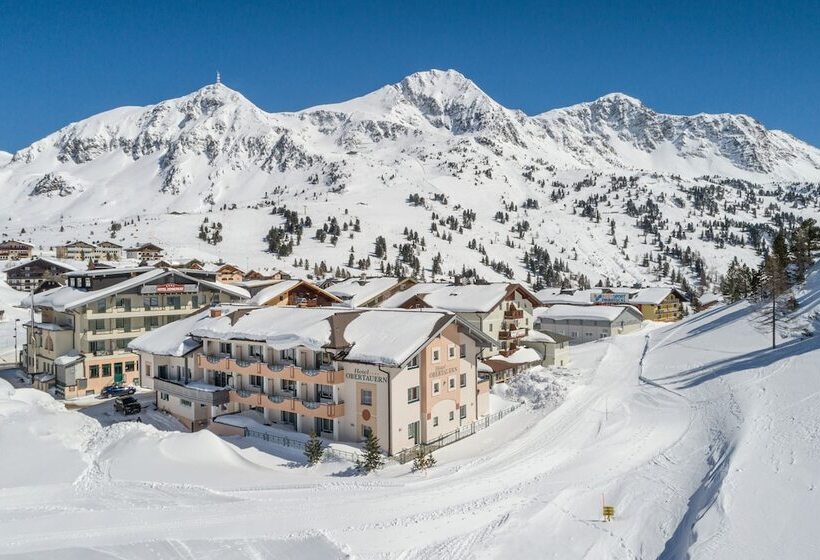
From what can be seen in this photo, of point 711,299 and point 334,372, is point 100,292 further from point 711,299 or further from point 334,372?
point 711,299

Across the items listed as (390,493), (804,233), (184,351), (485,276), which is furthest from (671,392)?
(485,276)

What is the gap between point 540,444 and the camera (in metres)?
33.0

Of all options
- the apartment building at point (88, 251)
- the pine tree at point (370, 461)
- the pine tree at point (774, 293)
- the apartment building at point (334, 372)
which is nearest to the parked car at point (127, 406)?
the apartment building at point (334, 372)

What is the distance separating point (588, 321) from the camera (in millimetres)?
80375

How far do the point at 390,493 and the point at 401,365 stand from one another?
25.3 ft

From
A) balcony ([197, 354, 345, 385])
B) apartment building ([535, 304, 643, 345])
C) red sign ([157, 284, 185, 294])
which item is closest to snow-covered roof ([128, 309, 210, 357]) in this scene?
balcony ([197, 354, 345, 385])

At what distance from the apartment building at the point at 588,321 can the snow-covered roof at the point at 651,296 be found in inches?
494

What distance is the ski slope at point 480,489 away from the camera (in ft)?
68.9

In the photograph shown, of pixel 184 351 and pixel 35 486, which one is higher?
pixel 184 351

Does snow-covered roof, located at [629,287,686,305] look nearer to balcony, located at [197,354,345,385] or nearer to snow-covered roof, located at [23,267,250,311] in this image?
snow-covered roof, located at [23,267,250,311]

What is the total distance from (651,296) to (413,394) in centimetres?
Result: 7583

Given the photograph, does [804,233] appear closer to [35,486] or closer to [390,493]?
[390,493]

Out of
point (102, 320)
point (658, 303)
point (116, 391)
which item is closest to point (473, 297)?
point (116, 391)

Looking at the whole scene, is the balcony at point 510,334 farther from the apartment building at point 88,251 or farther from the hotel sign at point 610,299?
the apartment building at point 88,251
